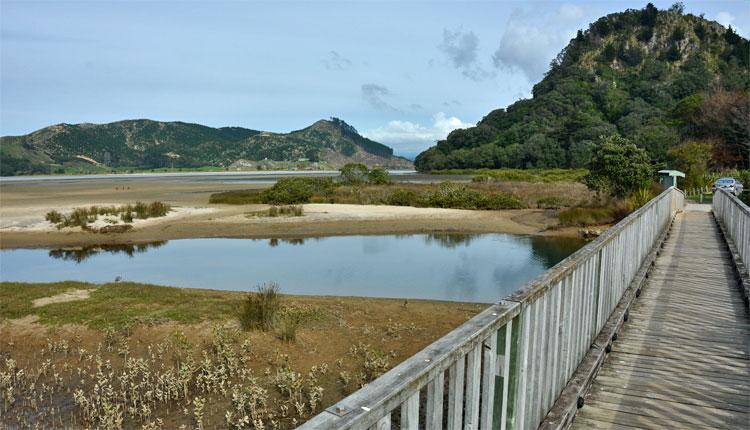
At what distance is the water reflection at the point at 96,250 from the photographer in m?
19.3

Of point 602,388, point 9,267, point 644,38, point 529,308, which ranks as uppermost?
point 644,38

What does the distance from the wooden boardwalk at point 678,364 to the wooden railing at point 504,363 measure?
1.10ft

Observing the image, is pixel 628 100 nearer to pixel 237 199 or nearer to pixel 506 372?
pixel 237 199

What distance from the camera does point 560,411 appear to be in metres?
3.34

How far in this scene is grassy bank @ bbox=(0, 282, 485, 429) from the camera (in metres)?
5.96

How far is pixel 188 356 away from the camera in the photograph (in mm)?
7094

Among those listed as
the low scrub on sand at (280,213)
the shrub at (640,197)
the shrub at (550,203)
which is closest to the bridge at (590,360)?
the shrub at (640,197)

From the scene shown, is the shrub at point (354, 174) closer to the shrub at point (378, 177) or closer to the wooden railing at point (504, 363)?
the shrub at point (378, 177)

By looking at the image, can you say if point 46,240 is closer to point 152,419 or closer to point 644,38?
point 152,419

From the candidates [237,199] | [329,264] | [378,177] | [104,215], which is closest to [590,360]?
[329,264]

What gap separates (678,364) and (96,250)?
Answer: 2144 cm

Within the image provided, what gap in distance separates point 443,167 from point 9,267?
111 m

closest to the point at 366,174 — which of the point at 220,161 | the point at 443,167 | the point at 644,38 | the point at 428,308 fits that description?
the point at 428,308

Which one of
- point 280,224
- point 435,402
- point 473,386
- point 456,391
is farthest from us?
point 280,224
